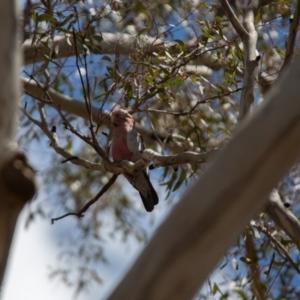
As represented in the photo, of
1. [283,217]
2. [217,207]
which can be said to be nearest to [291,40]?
[283,217]

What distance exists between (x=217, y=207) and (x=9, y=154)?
1.60ft

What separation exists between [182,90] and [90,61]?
3.42 ft

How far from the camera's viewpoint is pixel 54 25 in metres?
4.32

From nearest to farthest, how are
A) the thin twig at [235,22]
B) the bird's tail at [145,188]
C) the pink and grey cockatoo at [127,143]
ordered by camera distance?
1. the thin twig at [235,22]
2. the bird's tail at [145,188]
3. the pink and grey cockatoo at [127,143]

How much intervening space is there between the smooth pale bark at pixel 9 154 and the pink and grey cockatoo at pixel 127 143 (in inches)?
108

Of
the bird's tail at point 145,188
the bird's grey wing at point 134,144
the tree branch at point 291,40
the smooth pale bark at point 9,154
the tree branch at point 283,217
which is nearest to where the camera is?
the smooth pale bark at point 9,154

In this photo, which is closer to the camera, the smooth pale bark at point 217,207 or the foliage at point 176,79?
the smooth pale bark at point 217,207

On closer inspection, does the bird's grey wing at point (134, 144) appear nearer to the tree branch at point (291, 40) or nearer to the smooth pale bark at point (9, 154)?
the tree branch at point (291, 40)

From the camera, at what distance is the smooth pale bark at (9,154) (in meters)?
1.63

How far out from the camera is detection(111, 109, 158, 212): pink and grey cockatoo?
4582mm

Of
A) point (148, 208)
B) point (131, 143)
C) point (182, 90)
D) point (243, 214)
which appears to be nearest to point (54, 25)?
point (131, 143)

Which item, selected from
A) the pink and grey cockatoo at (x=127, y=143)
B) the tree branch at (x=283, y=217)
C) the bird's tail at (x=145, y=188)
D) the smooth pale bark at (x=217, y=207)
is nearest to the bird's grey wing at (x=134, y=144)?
the pink and grey cockatoo at (x=127, y=143)

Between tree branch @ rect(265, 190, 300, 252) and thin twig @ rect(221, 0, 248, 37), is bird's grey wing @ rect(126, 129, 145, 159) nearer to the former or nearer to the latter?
tree branch @ rect(265, 190, 300, 252)

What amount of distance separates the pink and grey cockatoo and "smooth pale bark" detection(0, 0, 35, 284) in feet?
9.01
